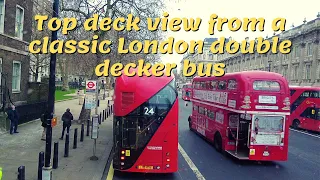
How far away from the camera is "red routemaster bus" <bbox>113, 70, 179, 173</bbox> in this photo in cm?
930

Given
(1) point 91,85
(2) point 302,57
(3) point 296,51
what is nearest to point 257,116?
(1) point 91,85

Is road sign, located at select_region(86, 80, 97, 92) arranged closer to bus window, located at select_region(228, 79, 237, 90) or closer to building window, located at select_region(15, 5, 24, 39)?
bus window, located at select_region(228, 79, 237, 90)

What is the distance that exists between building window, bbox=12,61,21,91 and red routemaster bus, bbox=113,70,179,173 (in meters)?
15.1

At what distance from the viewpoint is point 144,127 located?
30.7ft

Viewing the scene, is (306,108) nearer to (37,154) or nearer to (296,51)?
(37,154)

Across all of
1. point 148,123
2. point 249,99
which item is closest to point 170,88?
point 148,123

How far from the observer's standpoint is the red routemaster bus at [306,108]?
23.1 m

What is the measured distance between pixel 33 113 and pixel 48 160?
14.3 m

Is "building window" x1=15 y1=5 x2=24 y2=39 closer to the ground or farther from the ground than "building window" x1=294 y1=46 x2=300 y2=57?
closer to the ground

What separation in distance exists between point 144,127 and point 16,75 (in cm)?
1616

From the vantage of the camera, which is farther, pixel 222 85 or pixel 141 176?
pixel 222 85

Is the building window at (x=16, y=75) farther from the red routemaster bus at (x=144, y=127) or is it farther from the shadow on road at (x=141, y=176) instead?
the red routemaster bus at (x=144, y=127)

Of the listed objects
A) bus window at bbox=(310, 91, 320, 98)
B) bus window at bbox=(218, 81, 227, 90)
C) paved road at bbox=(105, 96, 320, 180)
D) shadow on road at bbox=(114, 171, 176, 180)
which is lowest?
paved road at bbox=(105, 96, 320, 180)

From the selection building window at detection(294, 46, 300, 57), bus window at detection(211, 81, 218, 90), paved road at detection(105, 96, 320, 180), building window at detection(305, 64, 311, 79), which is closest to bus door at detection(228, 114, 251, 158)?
paved road at detection(105, 96, 320, 180)
